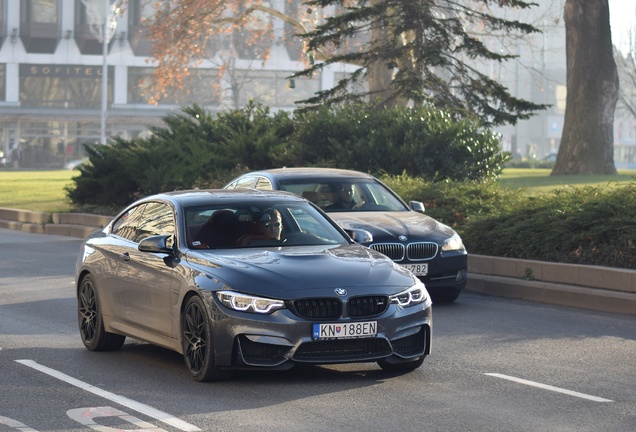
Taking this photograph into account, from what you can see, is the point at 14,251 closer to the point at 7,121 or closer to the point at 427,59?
the point at 427,59

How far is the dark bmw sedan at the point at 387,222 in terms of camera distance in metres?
14.8

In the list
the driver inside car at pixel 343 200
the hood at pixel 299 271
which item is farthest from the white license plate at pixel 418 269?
the hood at pixel 299 271

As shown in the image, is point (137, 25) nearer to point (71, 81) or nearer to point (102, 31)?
point (102, 31)

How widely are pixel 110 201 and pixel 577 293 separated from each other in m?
17.3

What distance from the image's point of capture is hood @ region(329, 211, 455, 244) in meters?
15.0

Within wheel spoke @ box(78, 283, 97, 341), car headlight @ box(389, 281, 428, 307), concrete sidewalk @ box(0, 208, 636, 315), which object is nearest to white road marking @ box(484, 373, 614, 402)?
car headlight @ box(389, 281, 428, 307)

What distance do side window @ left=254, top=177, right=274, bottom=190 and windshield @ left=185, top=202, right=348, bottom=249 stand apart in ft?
19.2

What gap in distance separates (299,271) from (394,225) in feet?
19.7

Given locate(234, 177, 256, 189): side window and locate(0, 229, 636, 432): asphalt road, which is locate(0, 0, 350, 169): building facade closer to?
locate(234, 177, 256, 189): side window

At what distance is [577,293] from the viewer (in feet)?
48.5

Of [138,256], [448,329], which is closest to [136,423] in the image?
[138,256]

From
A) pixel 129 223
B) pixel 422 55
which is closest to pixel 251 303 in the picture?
pixel 129 223

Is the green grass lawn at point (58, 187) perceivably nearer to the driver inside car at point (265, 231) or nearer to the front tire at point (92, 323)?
the front tire at point (92, 323)

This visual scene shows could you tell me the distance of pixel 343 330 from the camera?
9156 millimetres
